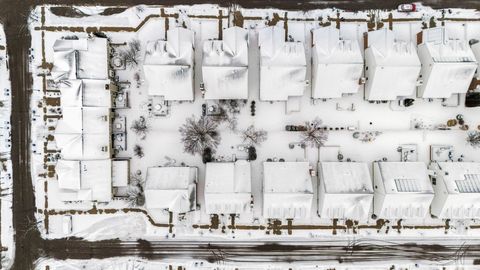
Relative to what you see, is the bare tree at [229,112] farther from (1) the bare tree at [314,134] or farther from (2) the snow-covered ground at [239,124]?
(1) the bare tree at [314,134]

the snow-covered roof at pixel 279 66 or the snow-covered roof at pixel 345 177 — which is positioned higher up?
the snow-covered roof at pixel 279 66

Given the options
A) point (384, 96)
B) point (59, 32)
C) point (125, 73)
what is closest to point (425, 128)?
point (384, 96)

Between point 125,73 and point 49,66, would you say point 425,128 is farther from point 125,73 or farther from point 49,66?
point 49,66

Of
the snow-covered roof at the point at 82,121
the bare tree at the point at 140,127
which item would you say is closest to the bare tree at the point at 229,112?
the bare tree at the point at 140,127

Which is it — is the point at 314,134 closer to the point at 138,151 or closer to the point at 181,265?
the point at 138,151

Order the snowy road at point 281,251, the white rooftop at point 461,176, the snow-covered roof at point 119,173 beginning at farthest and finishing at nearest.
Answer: the snowy road at point 281,251, the snow-covered roof at point 119,173, the white rooftop at point 461,176

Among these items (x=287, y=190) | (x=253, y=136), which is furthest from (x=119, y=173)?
(x=287, y=190)

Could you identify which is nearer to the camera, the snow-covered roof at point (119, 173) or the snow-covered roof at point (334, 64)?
the snow-covered roof at point (334, 64)
